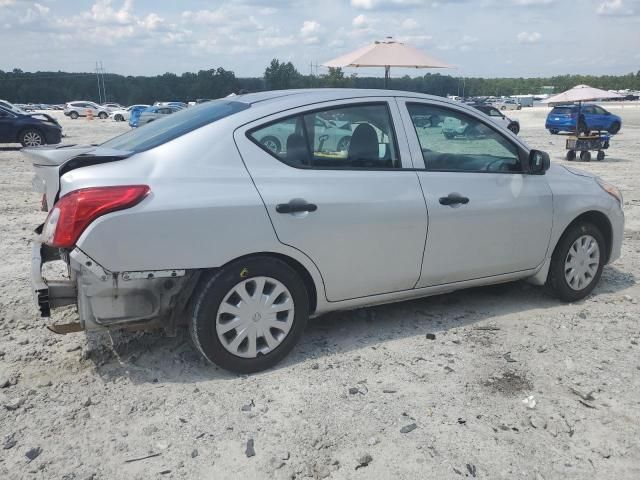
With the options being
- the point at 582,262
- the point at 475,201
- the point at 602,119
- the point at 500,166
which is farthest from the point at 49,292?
the point at 602,119

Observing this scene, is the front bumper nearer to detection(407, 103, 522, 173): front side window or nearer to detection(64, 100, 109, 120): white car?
detection(407, 103, 522, 173): front side window

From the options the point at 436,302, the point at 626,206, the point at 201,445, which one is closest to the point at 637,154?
the point at 626,206

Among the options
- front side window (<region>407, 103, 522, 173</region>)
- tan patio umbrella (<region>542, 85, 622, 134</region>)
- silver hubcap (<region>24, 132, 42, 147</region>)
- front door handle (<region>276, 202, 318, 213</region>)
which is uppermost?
tan patio umbrella (<region>542, 85, 622, 134</region>)

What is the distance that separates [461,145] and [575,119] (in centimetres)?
2650

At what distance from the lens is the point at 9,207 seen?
8969 mm

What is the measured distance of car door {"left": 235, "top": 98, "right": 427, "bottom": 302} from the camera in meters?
3.59

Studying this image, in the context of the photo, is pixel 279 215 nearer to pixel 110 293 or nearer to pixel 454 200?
pixel 110 293

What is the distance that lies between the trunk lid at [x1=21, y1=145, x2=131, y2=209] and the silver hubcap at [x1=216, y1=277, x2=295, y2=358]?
1039mm

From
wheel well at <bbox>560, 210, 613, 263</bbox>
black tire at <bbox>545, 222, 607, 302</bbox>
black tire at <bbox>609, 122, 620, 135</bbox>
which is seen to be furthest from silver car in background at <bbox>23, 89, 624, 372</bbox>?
black tire at <bbox>609, 122, 620, 135</bbox>

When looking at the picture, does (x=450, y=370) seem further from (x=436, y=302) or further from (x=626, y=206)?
(x=626, y=206)

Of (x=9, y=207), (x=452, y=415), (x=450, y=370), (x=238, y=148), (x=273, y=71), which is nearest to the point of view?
(x=452, y=415)

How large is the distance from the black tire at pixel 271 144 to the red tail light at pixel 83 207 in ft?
2.72

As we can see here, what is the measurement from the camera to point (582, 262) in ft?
16.3

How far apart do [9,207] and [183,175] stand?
22.3ft
